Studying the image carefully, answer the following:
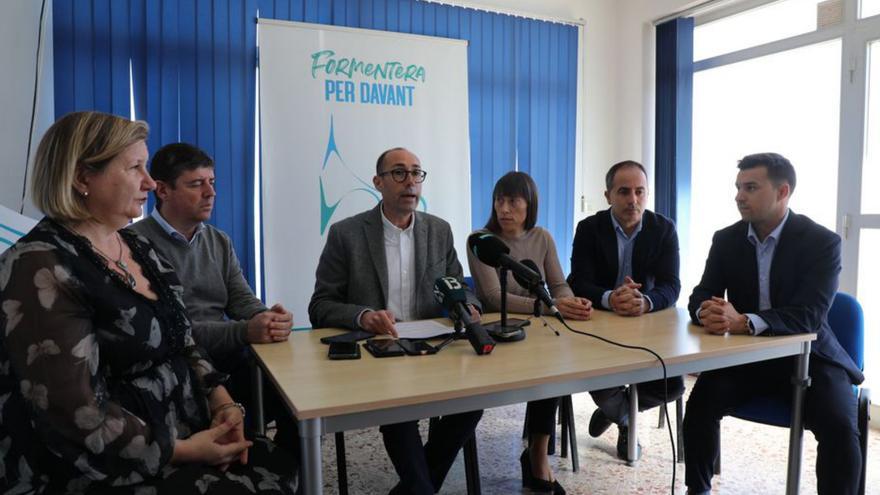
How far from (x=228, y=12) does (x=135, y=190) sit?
2410 mm

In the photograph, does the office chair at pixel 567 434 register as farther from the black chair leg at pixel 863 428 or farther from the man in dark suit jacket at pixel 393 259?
the black chair leg at pixel 863 428

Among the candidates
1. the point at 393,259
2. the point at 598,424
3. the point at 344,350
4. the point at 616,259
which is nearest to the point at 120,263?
the point at 344,350

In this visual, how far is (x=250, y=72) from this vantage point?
3381 mm

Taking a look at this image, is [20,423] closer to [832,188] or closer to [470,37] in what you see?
[470,37]

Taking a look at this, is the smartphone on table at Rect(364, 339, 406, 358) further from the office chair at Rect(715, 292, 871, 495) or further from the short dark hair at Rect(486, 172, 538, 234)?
the office chair at Rect(715, 292, 871, 495)

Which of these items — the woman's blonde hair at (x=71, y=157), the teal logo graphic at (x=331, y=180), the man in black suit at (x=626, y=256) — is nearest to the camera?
the woman's blonde hair at (x=71, y=157)

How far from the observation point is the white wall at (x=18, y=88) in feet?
7.62

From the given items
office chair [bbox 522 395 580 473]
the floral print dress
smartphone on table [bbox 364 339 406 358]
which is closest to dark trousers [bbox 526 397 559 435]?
office chair [bbox 522 395 580 473]

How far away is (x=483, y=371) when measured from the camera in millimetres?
1456

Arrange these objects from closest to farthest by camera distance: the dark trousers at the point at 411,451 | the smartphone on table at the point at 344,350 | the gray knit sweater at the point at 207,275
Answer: the smartphone on table at the point at 344,350 < the dark trousers at the point at 411,451 < the gray knit sweater at the point at 207,275

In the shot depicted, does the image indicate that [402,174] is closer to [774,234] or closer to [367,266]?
[367,266]

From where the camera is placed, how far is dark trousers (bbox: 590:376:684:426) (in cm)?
253

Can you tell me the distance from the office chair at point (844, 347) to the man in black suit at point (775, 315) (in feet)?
0.11

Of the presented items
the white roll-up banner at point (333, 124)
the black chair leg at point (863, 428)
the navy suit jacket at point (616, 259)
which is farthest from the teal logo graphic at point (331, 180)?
the black chair leg at point (863, 428)
